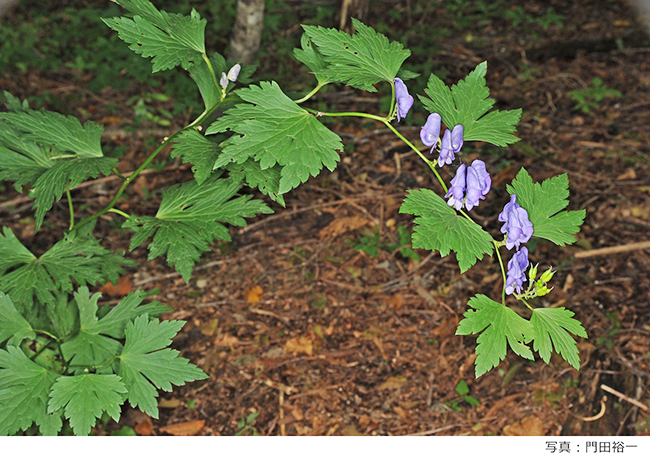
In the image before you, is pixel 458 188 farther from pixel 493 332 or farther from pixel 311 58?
pixel 311 58

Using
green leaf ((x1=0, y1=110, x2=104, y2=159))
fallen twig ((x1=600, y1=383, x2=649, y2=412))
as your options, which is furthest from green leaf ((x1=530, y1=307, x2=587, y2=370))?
green leaf ((x1=0, y1=110, x2=104, y2=159))

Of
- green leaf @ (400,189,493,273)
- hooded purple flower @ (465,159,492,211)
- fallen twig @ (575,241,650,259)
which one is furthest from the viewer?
fallen twig @ (575,241,650,259)

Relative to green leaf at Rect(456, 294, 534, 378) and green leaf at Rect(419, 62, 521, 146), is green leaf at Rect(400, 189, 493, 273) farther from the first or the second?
green leaf at Rect(419, 62, 521, 146)

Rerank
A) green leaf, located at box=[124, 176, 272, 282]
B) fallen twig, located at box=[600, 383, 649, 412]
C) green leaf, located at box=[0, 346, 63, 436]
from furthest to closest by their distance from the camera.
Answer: fallen twig, located at box=[600, 383, 649, 412] → green leaf, located at box=[124, 176, 272, 282] → green leaf, located at box=[0, 346, 63, 436]

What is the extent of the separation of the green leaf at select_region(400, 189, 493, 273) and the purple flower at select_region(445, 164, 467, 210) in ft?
0.11

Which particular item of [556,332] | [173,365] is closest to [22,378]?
[173,365]

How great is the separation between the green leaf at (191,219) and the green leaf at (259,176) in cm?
27

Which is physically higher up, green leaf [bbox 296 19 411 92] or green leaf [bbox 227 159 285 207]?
green leaf [bbox 296 19 411 92]

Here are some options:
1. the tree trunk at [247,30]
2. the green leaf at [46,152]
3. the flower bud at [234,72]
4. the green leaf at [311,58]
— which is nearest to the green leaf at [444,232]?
the green leaf at [311,58]

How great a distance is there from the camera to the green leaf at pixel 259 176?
1929 mm

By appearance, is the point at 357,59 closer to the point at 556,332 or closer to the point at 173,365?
the point at 556,332

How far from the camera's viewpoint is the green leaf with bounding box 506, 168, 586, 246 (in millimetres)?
1938

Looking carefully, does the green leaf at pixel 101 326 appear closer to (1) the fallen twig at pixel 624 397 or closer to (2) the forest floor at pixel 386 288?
(2) the forest floor at pixel 386 288

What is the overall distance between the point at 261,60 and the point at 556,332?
3.24m
